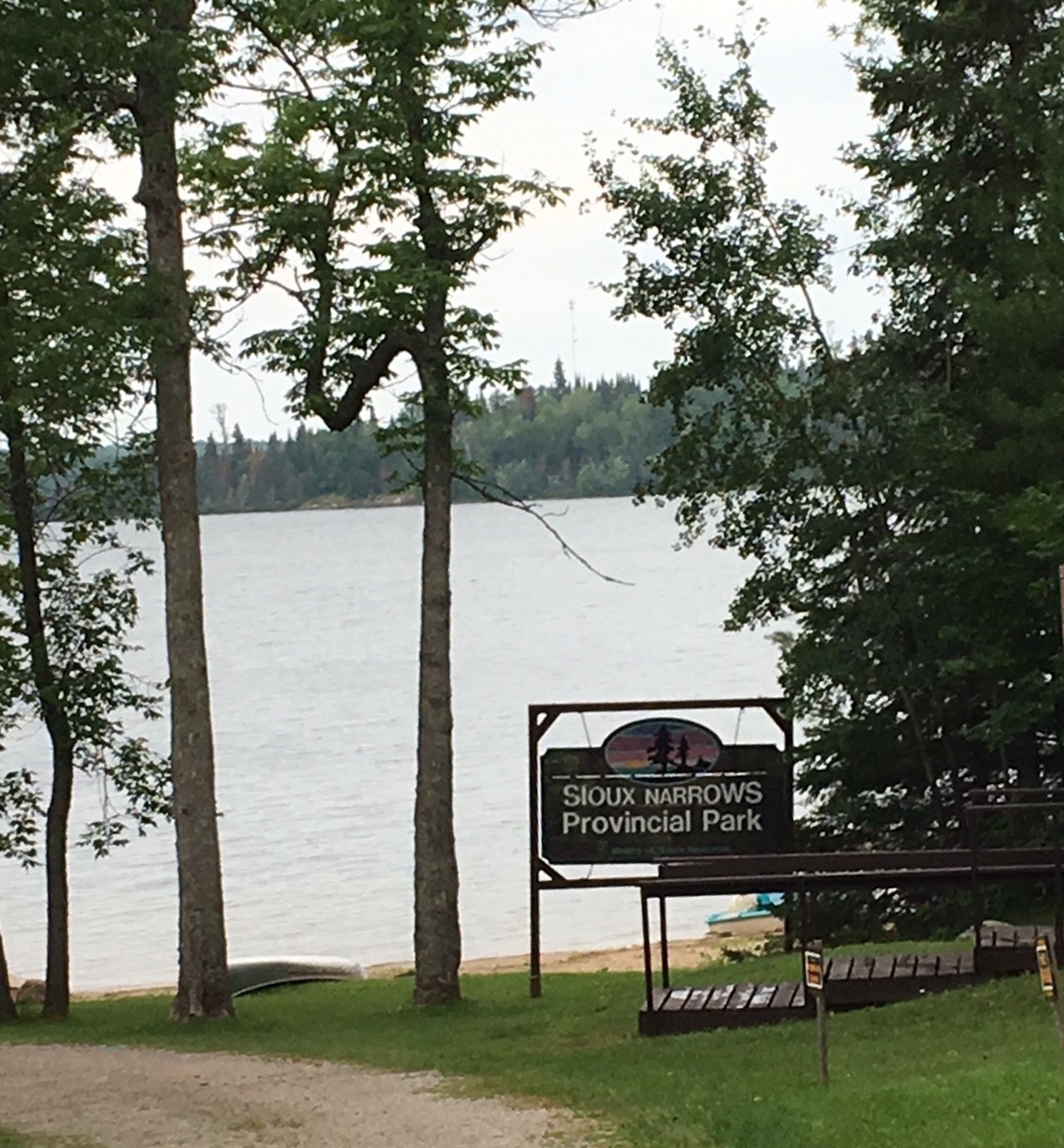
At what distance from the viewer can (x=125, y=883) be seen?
40469 mm

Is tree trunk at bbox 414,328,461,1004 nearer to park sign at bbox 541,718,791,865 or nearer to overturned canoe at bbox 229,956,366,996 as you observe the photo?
park sign at bbox 541,718,791,865

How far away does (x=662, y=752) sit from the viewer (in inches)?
734

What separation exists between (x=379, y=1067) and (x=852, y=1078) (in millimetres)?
4126

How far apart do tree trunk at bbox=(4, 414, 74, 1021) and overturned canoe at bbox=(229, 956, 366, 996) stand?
121 inches

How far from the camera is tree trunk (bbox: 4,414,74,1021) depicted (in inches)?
801

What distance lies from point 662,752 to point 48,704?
21.3 ft

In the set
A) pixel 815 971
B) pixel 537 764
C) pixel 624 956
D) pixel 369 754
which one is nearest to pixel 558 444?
pixel 369 754

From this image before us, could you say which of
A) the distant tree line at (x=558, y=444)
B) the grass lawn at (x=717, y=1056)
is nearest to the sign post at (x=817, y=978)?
the grass lawn at (x=717, y=1056)

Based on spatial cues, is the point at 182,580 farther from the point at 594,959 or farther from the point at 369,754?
the point at 369,754

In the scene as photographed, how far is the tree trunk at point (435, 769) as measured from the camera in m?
18.4

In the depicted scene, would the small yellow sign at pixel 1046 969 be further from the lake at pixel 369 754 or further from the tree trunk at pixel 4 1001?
the tree trunk at pixel 4 1001

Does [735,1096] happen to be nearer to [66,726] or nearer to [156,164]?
[156,164]

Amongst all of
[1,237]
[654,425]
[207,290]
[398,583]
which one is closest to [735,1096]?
[1,237]

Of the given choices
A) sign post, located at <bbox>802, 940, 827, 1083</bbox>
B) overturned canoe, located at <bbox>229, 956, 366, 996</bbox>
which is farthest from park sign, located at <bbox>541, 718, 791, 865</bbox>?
sign post, located at <bbox>802, 940, 827, 1083</bbox>
